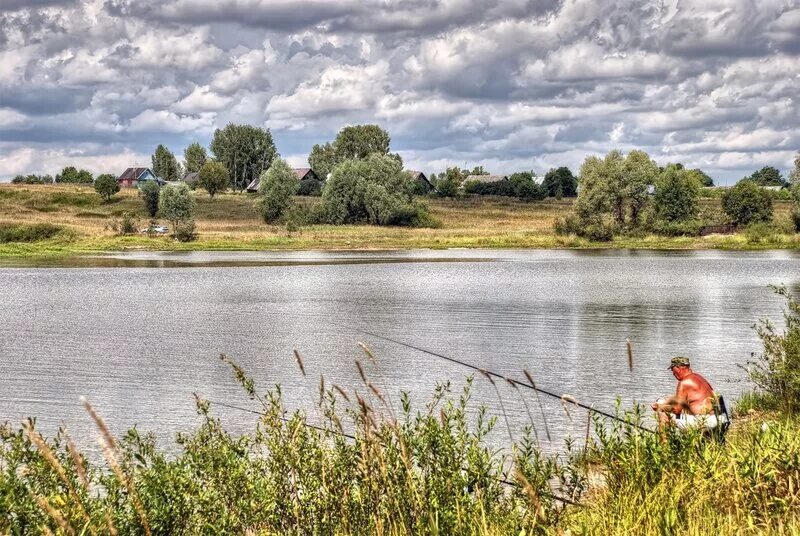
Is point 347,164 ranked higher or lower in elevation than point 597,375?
higher

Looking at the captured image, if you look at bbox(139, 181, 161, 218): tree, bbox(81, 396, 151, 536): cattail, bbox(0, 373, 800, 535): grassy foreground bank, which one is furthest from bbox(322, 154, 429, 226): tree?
bbox(81, 396, 151, 536): cattail

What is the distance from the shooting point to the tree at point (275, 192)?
130875 mm

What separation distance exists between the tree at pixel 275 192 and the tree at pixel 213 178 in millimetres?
35024

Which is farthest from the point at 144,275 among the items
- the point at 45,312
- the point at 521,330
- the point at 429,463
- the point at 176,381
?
the point at 429,463

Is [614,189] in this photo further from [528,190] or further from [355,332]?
[355,332]

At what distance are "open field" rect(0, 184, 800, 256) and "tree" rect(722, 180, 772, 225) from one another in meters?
2.34

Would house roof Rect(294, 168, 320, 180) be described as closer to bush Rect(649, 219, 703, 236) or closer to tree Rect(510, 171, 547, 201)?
tree Rect(510, 171, 547, 201)

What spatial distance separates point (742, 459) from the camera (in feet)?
29.3

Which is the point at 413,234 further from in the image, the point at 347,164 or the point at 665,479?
the point at 665,479

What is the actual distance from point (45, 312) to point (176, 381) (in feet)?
71.7

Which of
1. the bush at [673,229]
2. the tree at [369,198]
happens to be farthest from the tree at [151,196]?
the bush at [673,229]

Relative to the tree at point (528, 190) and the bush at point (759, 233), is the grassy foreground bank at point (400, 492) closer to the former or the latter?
Answer: the bush at point (759, 233)

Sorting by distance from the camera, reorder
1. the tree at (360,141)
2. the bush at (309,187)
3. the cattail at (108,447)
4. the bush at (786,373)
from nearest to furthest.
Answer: the cattail at (108,447) < the bush at (786,373) < the bush at (309,187) < the tree at (360,141)

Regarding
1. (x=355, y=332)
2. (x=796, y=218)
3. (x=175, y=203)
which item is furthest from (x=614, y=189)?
(x=355, y=332)
